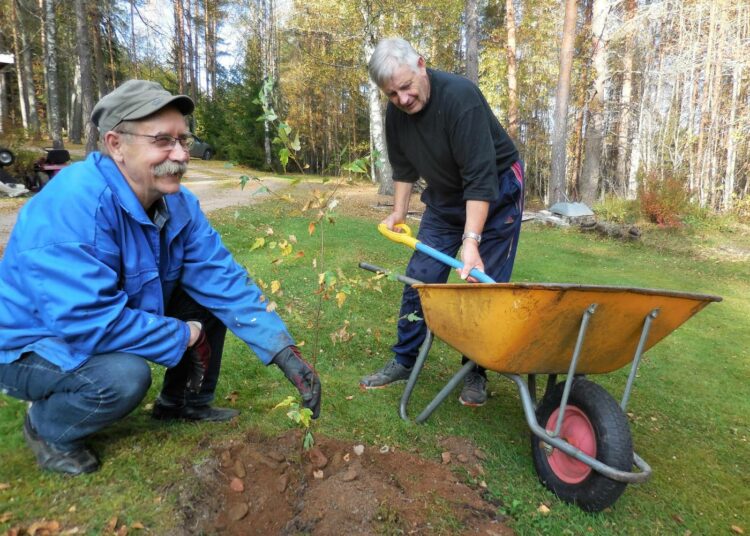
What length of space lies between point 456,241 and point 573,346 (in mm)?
1064

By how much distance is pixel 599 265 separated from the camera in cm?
748

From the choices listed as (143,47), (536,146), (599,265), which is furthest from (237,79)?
A: (599,265)

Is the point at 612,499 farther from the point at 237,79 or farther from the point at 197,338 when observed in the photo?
the point at 237,79

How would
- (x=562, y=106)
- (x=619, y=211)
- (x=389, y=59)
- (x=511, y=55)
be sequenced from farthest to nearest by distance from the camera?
(x=511, y=55) → (x=562, y=106) → (x=619, y=211) → (x=389, y=59)

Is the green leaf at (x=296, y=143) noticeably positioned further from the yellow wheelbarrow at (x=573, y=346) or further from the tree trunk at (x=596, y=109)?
the tree trunk at (x=596, y=109)

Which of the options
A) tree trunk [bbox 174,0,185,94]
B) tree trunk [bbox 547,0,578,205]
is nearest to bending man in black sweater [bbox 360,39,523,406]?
tree trunk [bbox 547,0,578,205]

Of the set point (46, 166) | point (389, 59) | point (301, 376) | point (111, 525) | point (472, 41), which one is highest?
point (472, 41)

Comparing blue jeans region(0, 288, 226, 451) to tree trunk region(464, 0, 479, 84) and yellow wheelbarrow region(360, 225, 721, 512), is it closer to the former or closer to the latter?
yellow wheelbarrow region(360, 225, 721, 512)

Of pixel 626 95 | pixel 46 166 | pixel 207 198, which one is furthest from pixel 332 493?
pixel 626 95

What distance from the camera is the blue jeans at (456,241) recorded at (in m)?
2.62

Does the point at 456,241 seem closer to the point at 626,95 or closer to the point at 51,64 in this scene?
the point at 51,64

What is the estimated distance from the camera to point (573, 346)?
6.21 feet

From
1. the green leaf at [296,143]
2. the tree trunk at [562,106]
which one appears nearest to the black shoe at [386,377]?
the green leaf at [296,143]

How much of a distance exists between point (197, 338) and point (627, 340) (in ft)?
5.40
